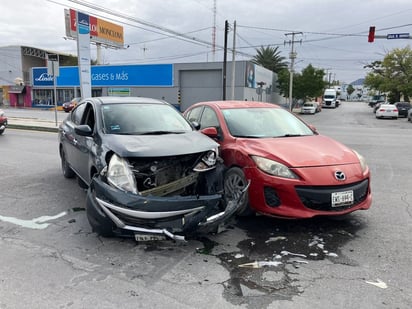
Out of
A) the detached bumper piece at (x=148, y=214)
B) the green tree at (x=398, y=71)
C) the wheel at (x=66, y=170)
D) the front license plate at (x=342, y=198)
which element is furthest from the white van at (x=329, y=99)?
the detached bumper piece at (x=148, y=214)

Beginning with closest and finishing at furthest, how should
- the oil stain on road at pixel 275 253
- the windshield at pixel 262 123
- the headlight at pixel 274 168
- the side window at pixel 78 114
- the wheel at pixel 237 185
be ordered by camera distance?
the oil stain on road at pixel 275 253 < the headlight at pixel 274 168 < the wheel at pixel 237 185 < the windshield at pixel 262 123 < the side window at pixel 78 114

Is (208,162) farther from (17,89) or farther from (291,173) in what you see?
(17,89)

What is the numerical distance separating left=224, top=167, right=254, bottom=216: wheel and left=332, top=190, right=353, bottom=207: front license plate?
3.27 ft

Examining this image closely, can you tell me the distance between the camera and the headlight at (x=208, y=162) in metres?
4.16

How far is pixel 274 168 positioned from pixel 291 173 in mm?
209

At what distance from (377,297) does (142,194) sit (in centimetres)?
235

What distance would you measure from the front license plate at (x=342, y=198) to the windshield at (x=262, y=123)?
142 centimetres

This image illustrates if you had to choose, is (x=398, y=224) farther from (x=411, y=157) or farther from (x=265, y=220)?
→ (x=411, y=157)

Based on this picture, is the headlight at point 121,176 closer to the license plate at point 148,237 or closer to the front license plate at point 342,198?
the license plate at point 148,237

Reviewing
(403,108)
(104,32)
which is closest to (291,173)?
(403,108)

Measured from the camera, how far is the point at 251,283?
3172 mm

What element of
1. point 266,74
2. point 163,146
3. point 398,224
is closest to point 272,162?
point 163,146

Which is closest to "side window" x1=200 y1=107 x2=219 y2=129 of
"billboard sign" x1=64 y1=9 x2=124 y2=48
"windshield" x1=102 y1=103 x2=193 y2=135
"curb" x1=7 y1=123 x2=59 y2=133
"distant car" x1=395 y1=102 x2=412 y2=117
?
"windshield" x1=102 y1=103 x2=193 y2=135

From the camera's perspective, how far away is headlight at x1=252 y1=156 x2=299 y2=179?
13.6 ft
